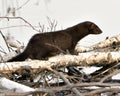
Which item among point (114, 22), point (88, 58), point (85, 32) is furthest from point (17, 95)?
point (114, 22)

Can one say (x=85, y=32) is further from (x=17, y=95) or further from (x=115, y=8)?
(x=115, y=8)

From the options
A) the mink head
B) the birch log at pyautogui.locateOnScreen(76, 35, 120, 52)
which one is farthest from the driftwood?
the mink head

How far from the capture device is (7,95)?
464 centimetres

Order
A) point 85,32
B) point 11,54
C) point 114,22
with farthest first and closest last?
point 114,22
point 85,32
point 11,54

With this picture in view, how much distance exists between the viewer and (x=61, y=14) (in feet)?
31.9

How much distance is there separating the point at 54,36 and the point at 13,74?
93 cm

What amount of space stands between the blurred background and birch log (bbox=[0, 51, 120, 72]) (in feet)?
8.86

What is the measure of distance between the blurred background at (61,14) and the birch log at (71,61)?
8.86 ft

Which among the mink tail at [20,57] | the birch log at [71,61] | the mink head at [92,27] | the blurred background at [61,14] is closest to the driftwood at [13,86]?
the birch log at [71,61]

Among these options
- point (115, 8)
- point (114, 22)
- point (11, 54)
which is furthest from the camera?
point (115, 8)

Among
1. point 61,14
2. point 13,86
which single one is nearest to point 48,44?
point 13,86

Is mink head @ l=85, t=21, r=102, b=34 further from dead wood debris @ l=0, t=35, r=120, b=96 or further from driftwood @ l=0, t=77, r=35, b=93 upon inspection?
driftwood @ l=0, t=77, r=35, b=93

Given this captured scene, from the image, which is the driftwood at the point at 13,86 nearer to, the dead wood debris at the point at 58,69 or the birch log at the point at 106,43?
the dead wood debris at the point at 58,69

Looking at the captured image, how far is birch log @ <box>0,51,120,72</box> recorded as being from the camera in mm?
5523
